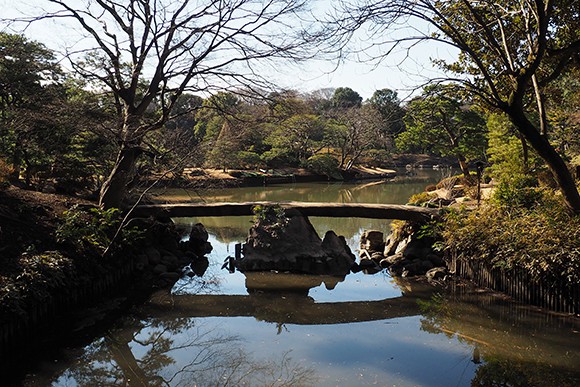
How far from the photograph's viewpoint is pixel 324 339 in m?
7.37

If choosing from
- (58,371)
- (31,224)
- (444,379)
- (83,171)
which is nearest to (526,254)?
(444,379)

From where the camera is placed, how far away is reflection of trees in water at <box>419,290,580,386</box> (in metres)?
6.09

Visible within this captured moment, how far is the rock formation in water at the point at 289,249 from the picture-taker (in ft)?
36.8

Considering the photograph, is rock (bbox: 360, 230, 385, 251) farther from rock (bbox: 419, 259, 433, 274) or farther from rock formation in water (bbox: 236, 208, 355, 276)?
rock (bbox: 419, 259, 433, 274)

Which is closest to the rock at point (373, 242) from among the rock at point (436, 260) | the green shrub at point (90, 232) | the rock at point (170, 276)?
the rock at point (436, 260)

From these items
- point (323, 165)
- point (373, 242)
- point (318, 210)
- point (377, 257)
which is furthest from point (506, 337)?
point (323, 165)

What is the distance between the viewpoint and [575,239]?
7863 mm

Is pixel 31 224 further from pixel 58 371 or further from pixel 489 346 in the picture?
pixel 489 346

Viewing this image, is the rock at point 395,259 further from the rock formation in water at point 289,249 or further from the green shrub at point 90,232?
the green shrub at point 90,232

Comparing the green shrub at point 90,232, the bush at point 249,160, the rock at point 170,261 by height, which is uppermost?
the bush at point 249,160

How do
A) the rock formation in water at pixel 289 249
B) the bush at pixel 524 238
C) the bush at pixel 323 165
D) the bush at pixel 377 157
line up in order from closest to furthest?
the bush at pixel 524 238
the rock formation in water at pixel 289 249
the bush at pixel 323 165
the bush at pixel 377 157

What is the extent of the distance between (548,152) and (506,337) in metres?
3.21

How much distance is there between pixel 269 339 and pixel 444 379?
248 centimetres

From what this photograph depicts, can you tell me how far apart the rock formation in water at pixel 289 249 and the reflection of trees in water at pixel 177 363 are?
345 cm
